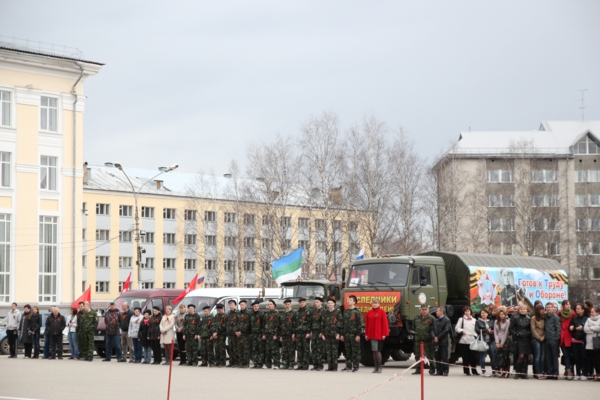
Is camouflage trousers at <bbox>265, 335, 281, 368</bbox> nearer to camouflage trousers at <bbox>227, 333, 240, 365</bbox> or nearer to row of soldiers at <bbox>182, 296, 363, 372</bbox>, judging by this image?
row of soldiers at <bbox>182, 296, 363, 372</bbox>

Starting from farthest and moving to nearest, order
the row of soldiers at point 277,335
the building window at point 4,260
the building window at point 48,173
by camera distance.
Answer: the building window at point 48,173 → the building window at point 4,260 → the row of soldiers at point 277,335

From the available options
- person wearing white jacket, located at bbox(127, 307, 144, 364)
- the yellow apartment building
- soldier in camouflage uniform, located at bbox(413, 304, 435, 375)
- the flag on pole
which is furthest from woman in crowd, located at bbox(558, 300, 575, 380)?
the yellow apartment building

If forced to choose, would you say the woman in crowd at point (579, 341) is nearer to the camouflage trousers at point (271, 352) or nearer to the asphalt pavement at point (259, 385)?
the asphalt pavement at point (259, 385)

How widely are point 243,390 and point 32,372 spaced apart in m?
6.89

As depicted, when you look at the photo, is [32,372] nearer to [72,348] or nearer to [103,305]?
[72,348]

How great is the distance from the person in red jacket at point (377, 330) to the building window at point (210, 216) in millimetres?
45264

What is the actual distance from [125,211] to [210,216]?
1294 centimetres

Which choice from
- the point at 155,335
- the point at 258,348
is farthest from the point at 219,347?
the point at 155,335

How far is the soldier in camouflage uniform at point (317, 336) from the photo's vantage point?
21669mm

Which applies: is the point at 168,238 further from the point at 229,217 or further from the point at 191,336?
the point at 191,336

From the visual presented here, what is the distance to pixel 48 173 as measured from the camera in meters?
50.0

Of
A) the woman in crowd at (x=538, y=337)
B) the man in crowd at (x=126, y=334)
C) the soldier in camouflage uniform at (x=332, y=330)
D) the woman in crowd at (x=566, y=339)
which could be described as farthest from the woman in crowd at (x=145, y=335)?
the woman in crowd at (x=566, y=339)

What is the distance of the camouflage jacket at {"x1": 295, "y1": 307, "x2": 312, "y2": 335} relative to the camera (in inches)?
863

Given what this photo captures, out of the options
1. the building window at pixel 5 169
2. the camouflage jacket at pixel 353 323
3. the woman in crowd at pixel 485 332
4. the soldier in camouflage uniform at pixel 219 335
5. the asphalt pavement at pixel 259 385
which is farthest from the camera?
the building window at pixel 5 169
